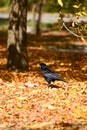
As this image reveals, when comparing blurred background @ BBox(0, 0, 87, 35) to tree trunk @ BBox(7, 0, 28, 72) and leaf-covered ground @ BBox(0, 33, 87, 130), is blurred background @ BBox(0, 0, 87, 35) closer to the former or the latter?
tree trunk @ BBox(7, 0, 28, 72)

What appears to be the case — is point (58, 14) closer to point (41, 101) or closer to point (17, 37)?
point (17, 37)

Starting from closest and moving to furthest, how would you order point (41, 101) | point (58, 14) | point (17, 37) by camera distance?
point (41, 101)
point (17, 37)
point (58, 14)

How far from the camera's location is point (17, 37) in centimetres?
1540

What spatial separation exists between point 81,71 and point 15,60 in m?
2.73

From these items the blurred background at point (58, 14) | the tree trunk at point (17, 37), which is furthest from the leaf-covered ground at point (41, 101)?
the blurred background at point (58, 14)

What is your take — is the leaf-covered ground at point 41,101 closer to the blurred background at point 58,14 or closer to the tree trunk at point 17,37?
the tree trunk at point 17,37

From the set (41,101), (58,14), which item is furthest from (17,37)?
(58,14)

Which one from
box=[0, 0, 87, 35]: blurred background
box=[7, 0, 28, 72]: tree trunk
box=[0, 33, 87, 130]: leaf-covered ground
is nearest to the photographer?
box=[0, 33, 87, 130]: leaf-covered ground

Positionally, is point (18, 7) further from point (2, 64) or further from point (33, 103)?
point (33, 103)

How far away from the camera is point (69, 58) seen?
826 inches

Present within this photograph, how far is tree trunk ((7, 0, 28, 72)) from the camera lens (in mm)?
15258

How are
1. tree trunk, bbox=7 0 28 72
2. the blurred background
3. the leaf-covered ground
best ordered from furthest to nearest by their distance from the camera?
tree trunk, bbox=7 0 28 72 → the blurred background → the leaf-covered ground

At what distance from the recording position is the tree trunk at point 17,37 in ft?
50.1

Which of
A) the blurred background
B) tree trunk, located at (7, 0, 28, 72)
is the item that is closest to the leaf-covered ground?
tree trunk, located at (7, 0, 28, 72)
